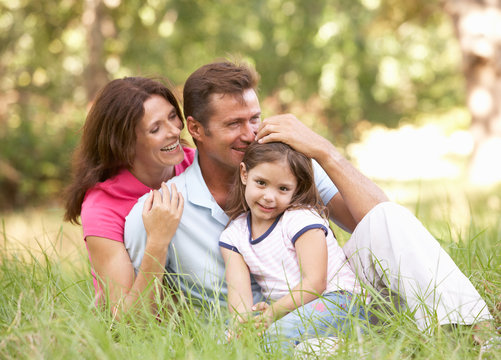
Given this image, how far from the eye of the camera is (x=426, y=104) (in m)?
23.0

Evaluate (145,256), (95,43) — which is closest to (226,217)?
(145,256)

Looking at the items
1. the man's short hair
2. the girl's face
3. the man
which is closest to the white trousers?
the man

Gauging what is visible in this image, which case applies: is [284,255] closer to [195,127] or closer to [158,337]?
[158,337]

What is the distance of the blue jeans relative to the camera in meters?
2.34

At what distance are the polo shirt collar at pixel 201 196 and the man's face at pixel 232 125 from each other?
7.3 inches

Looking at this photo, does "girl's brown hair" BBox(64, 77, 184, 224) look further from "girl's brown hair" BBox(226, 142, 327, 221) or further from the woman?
"girl's brown hair" BBox(226, 142, 327, 221)

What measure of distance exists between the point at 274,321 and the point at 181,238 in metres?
0.73

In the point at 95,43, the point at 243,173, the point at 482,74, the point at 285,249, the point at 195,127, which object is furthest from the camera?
the point at 95,43

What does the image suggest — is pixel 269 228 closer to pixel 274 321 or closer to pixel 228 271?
pixel 228 271

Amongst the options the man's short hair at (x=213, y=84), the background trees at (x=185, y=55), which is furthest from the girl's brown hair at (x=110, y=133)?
the background trees at (x=185, y=55)

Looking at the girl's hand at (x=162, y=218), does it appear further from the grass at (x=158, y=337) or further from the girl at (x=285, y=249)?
the grass at (x=158, y=337)

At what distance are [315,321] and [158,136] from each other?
4.26 ft

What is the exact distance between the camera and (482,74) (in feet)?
29.1

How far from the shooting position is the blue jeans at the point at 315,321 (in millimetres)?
2344
